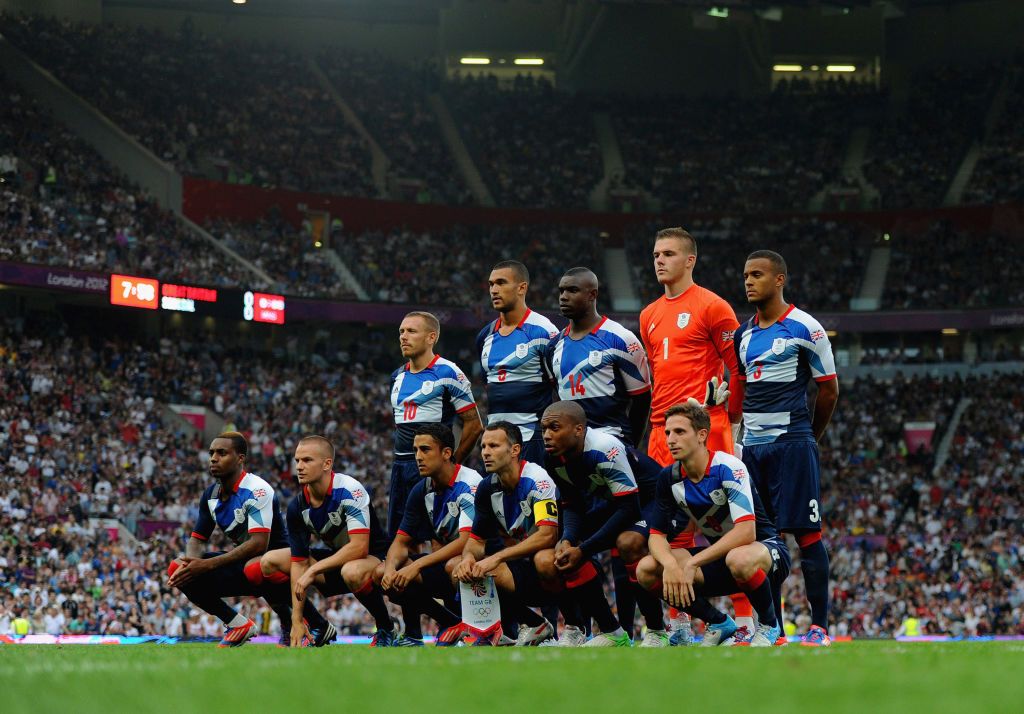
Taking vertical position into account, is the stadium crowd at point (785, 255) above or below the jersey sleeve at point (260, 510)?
above

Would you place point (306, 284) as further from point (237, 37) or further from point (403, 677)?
point (403, 677)

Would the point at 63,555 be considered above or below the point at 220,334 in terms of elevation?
below

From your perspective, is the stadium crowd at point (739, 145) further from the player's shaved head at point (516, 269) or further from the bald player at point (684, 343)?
the bald player at point (684, 343)

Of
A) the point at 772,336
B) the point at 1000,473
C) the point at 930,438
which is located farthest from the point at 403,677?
the point at 930,438

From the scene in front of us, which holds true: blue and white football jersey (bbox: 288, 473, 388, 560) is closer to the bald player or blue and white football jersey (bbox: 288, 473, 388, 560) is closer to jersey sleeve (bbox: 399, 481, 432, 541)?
jersey sleeve (bbox: 399, 481, 432, 541)

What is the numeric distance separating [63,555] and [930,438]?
84.6 feet

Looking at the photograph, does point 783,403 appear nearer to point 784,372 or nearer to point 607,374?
point 784,372

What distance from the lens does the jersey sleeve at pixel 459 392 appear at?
11.5m

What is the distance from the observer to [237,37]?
51219mm

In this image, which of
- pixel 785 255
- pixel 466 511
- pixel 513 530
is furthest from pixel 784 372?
pixel 785 255

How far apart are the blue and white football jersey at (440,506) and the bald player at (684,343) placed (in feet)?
4.99

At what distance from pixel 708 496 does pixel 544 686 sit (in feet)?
14.7

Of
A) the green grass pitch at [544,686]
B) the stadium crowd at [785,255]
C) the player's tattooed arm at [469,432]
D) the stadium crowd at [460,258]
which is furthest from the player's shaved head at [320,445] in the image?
the stadium crowd at [785,255]

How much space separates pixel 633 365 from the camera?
10.3 m
